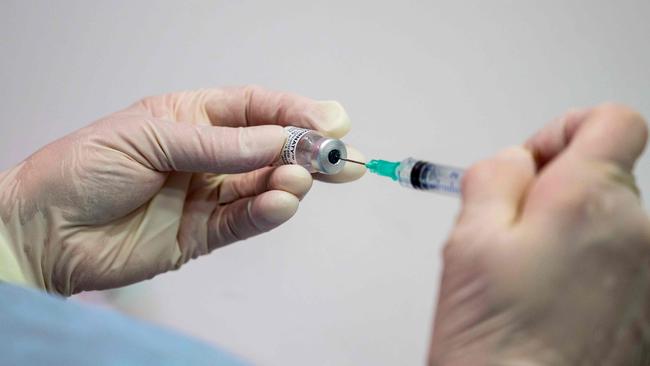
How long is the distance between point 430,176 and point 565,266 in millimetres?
241

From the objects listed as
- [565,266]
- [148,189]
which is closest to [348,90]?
[148,189]

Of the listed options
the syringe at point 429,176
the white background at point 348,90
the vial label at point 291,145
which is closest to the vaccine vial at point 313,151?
the vial label at point 291,145

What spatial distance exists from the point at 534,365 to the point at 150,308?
3.67 feet

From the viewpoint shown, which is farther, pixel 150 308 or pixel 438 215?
pixel 150 308

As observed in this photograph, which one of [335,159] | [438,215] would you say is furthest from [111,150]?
[438,215]

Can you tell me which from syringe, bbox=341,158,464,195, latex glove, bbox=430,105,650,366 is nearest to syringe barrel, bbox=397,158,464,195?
syringe, bbox=341,158,464,195

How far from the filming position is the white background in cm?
109

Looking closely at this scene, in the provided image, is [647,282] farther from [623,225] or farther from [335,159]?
[335,159]

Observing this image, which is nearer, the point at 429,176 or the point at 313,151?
the point at 429,176

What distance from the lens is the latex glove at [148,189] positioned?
2.99 feet

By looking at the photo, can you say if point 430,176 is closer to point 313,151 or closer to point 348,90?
point 313,151

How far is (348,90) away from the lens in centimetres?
123

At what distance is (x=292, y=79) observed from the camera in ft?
4.20

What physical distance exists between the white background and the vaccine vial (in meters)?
0.33
